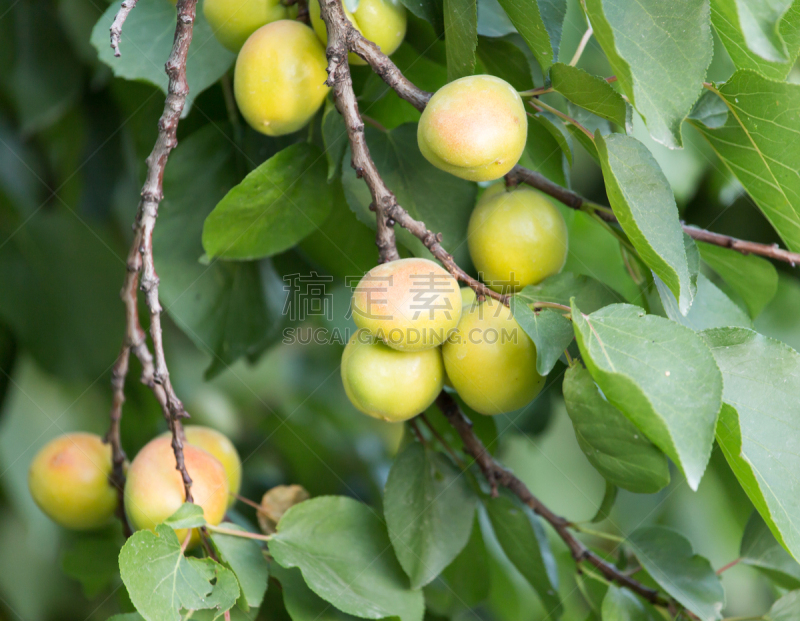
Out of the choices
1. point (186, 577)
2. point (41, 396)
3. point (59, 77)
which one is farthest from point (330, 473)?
point (59, 77)

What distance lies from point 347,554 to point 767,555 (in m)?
0.45

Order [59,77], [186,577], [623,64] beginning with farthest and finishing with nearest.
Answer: [59,77] < [186,577] < [623,64]

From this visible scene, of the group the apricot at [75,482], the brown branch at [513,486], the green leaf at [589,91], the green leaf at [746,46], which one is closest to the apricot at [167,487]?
the apricot at [75,482]

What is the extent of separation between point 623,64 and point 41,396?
37.0 inches

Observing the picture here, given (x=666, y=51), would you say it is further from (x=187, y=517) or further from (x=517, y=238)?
(x=187, y=517)

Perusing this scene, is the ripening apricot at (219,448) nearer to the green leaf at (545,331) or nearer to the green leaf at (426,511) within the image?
the green leaf at (426,511)

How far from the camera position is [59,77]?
2.97ft

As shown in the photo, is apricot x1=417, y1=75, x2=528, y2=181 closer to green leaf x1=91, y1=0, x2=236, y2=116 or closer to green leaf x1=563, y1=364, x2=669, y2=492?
green leaf x1=563, y1=364, x2=669, y2=492

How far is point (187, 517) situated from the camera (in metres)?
0.51

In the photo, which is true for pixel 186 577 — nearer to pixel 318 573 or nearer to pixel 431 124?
Result: pixel 318 573

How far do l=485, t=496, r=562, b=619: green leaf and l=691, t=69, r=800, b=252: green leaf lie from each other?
1.14 ft

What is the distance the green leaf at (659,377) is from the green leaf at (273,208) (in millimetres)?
301

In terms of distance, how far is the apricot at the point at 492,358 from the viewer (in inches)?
19.3

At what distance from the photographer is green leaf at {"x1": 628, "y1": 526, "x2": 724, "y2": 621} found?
1.87ft
